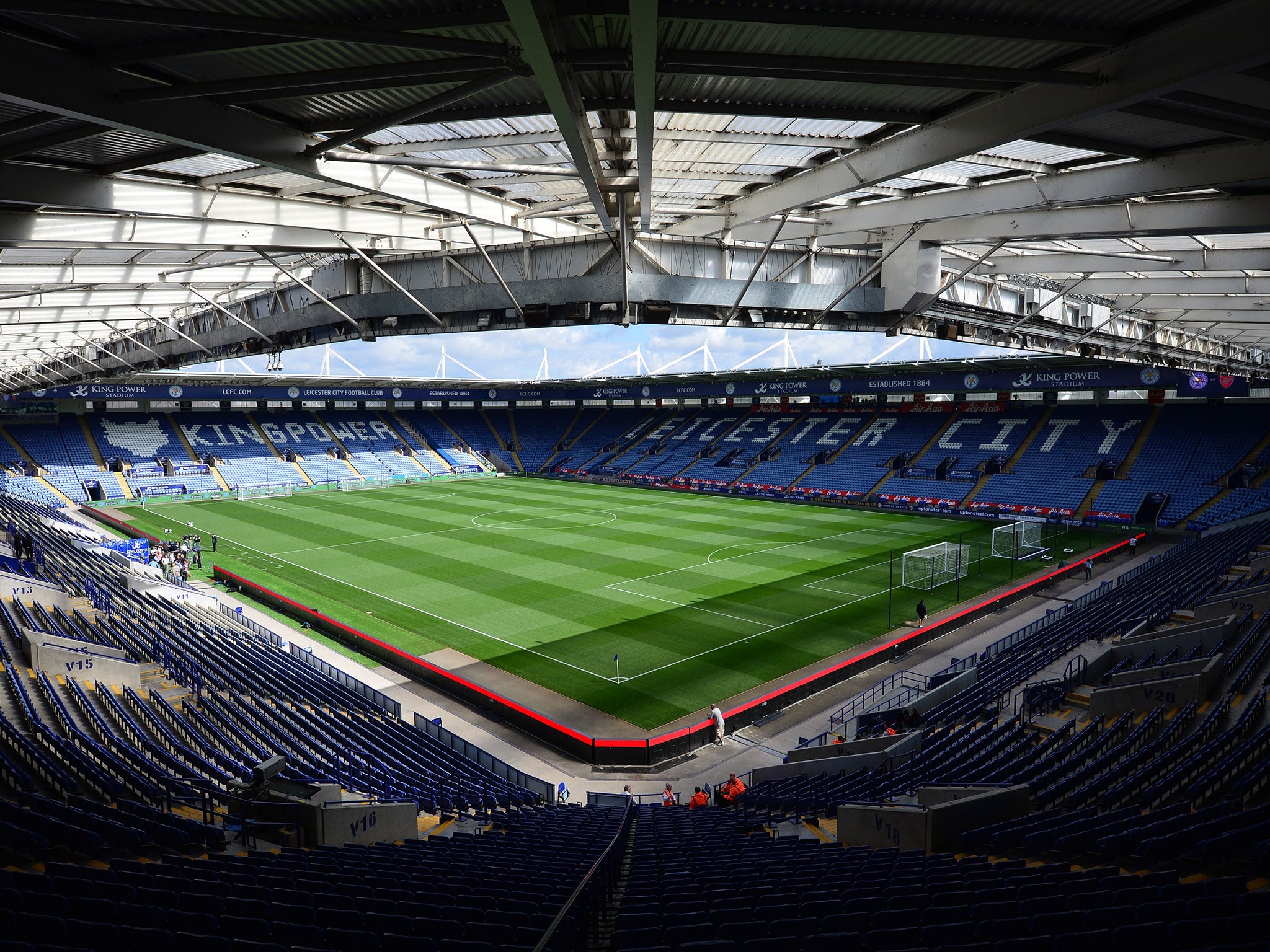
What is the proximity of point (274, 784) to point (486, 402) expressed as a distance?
7172 cm

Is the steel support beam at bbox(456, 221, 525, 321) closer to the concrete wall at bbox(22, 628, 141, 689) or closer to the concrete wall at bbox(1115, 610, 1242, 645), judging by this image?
the concrete wall at bbox(22, 628, 141, 689)

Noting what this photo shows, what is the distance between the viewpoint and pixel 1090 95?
4.77m

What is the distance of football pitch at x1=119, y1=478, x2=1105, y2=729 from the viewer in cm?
2122

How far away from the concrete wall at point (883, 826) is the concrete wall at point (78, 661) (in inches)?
517

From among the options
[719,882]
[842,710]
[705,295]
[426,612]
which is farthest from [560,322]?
[426,612]

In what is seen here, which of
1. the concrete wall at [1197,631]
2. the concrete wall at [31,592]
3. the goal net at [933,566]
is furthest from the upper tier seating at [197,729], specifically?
the goal net at [933,566]

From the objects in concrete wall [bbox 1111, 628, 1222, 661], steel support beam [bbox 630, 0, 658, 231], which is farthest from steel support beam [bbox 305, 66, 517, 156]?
concrete wall [bbox 1111, 628, 1222, 661]

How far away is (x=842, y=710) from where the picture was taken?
17.8 m

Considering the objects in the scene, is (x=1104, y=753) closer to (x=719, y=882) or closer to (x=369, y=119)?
(x=719, y=882)

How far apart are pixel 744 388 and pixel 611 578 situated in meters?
31.0

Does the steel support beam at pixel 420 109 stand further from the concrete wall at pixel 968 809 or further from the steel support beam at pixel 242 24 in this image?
the concrete wall at pixel 968 809

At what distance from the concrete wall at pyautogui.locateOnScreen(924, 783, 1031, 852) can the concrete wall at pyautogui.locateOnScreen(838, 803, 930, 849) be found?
144mm

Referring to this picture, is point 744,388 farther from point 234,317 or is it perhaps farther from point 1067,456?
point 234,317

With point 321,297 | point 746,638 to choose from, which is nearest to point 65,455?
point 746,638
